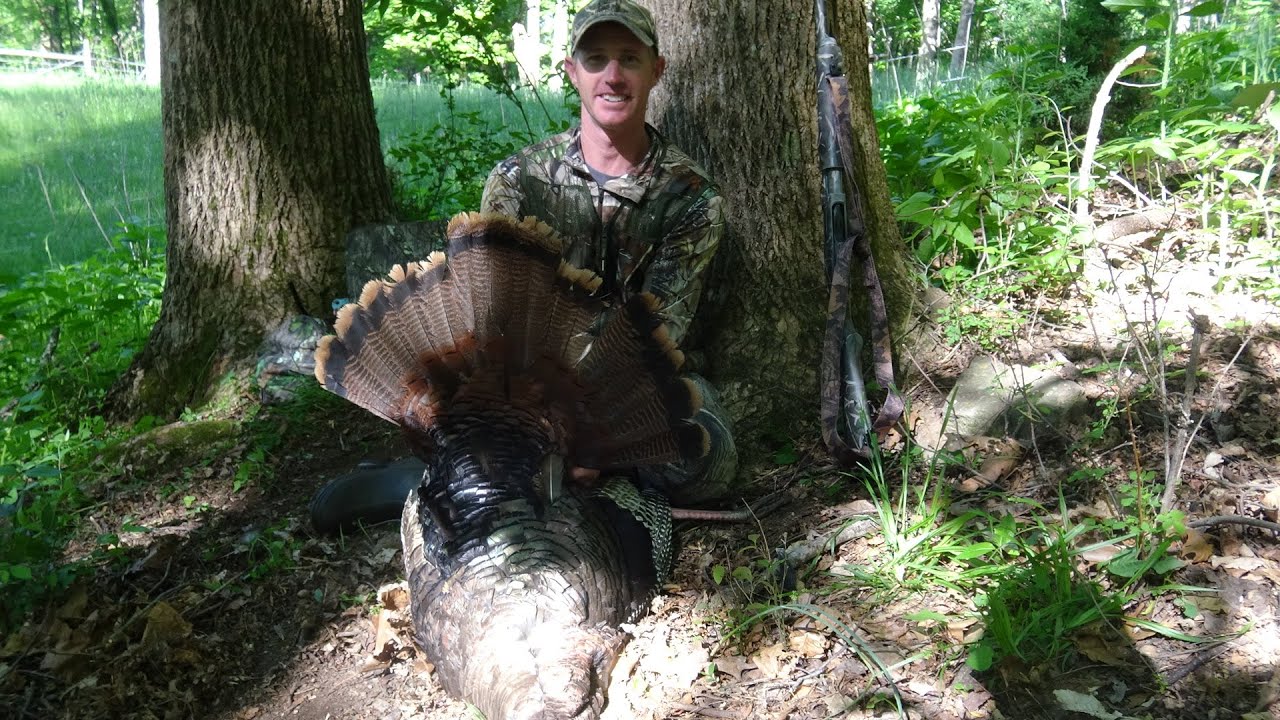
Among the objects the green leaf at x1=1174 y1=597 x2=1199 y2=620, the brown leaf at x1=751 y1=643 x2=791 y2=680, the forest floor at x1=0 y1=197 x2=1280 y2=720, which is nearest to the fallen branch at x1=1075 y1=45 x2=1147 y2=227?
the forest floor at x1=0 y1=197 x2=1280 y2=720

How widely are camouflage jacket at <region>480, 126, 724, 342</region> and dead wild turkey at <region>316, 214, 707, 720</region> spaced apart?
58 cm

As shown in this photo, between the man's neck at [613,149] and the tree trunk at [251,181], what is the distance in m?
1.79

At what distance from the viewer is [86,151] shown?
377 inches

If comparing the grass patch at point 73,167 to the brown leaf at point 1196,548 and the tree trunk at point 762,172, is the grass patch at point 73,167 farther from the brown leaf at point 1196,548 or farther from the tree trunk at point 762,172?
the brown leaf at point 1196,548

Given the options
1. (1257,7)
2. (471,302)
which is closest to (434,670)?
(471,302)

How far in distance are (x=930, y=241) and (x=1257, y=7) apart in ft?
9.17

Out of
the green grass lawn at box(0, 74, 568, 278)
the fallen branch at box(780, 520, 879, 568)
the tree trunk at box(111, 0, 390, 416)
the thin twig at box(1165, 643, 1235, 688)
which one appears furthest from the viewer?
the green grass lawn at box(0, 74, 568, 278)

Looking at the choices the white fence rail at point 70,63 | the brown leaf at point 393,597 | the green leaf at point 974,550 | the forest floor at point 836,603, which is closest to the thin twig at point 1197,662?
the forest floor at point 836,603

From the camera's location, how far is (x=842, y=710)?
226cm

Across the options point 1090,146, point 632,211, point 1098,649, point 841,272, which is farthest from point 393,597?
point 1090,146

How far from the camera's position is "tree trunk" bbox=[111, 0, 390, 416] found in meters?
4.11

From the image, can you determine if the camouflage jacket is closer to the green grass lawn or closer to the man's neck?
the man's neck

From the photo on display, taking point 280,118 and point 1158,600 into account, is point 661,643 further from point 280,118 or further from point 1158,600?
point 280,118

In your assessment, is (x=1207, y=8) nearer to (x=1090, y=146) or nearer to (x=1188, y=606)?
(x=1090, y=146)
